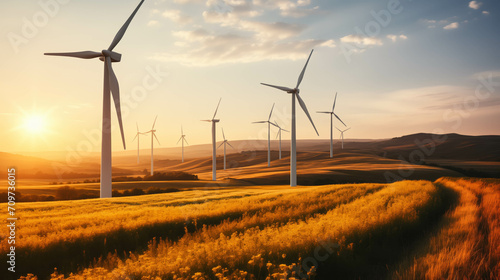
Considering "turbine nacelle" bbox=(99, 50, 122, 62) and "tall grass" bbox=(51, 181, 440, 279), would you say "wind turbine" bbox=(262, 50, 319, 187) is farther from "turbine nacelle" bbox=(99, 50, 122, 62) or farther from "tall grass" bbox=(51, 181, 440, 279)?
"tall grass" bbox=(51, 181, 440, 279)

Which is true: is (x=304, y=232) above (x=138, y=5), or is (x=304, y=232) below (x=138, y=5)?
below

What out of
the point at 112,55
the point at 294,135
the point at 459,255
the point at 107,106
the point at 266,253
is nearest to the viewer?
the point at 459,255

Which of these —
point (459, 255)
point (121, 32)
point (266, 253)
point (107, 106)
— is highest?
point (121, 32)

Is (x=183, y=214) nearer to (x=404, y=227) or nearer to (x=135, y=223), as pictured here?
(x=135, y=223)

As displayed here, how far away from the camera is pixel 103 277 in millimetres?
7641

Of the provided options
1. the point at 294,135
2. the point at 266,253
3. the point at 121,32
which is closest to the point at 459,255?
the point at 266,253

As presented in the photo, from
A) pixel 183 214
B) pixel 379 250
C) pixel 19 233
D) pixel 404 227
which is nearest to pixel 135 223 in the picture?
pixel 183 214

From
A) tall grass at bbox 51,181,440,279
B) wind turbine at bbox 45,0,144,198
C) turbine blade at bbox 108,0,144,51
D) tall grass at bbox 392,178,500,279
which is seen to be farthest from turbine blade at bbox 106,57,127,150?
tall grass at bbox 392,178,500,279

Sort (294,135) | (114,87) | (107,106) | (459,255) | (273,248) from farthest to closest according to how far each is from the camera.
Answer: (294,135)
(107,106)
(114,87)
(273,248)
(459,255)

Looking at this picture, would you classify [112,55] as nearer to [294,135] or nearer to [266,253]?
[294,135]

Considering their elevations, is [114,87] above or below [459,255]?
above

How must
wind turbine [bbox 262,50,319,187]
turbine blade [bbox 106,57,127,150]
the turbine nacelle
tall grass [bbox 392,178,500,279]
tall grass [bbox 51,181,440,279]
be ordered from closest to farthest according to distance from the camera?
tall grass [bbox 392,178,500,279]
tall grass [bbox 51,181,440,279]
turbine blade [bbox 106,57,127,150]
the turbine nacelle
wind turbine [bbox 262,50,319,187]

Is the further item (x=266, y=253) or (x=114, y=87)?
(x=114, y=87)

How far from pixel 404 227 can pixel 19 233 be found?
14297 mm
